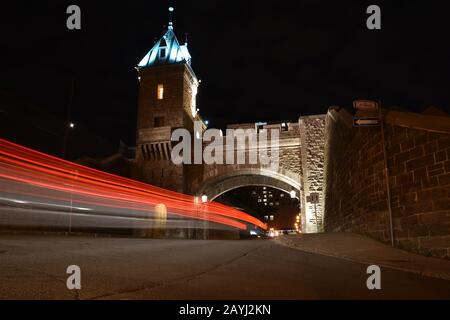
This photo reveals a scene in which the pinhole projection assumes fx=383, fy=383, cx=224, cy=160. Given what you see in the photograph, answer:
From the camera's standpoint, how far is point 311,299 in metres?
3.73

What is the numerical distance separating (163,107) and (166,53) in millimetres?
4936

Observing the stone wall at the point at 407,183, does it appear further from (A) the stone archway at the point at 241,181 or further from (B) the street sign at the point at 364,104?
(A) the stone archway at the point at 241,181

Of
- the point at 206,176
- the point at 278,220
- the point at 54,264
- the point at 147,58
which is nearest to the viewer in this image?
the point at 54,264

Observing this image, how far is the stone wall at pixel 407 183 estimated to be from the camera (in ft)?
25.2

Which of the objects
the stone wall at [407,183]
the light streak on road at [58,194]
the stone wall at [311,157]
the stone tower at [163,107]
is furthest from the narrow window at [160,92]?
the stone wall at [407,183]

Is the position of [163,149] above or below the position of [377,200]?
above

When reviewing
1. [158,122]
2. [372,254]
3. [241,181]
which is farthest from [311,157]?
[372,254]

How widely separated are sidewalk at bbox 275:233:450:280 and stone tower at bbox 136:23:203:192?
1710 cm

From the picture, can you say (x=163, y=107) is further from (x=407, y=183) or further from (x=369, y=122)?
(x=407, y=183)

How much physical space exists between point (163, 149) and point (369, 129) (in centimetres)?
1836

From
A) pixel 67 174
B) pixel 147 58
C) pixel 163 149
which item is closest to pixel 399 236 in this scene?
pixel 67 174

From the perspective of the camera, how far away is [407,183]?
8641mm

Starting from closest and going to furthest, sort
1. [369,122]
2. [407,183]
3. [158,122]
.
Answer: [407,183], [369,122], [158,122]

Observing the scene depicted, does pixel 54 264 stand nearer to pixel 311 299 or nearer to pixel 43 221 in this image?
pixel 311 299
